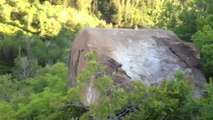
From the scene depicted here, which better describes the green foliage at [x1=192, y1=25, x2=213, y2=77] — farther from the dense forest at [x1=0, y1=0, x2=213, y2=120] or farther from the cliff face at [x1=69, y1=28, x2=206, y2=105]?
the cliff face at [x1=69, y1=28, x2=206, y2=105]

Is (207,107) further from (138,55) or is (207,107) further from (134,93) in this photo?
(138,55)

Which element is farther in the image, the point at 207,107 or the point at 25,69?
the point at 25,69

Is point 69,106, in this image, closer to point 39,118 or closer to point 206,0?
point 39,118

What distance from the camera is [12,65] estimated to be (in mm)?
40969

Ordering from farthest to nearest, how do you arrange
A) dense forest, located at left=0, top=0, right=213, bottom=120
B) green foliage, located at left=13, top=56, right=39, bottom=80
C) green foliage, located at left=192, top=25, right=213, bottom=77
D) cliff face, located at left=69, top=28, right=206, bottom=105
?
1. green foliage, located at left=13, top=56, right=39, bottom=80
2. green foliage, located at left=192, top=25, right=213, bottom=77
3. cliff face, located at left=69, top=28, right=206, bottom=105
4. dense forest, located at left=0, top=0, right=213, bottom=120

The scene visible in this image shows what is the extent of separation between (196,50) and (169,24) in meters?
3.65

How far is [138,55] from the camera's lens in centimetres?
926

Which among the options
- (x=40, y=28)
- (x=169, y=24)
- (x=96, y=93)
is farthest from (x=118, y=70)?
(x=40, y=28)

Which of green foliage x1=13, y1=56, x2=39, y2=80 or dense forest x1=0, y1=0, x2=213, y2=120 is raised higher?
dense forest x1=0, y1=0, x2=213, y2=120

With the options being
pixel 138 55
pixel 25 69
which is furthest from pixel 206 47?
pixel 25 69

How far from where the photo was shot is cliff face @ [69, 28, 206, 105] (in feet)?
28.4

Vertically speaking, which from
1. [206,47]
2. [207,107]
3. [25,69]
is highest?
[206,47]

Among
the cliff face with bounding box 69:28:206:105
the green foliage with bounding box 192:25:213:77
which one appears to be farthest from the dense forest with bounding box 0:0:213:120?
the cliff face with bounding box 69:28:206:105

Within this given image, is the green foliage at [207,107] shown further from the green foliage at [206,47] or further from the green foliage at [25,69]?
the green foliage at [25,69]
